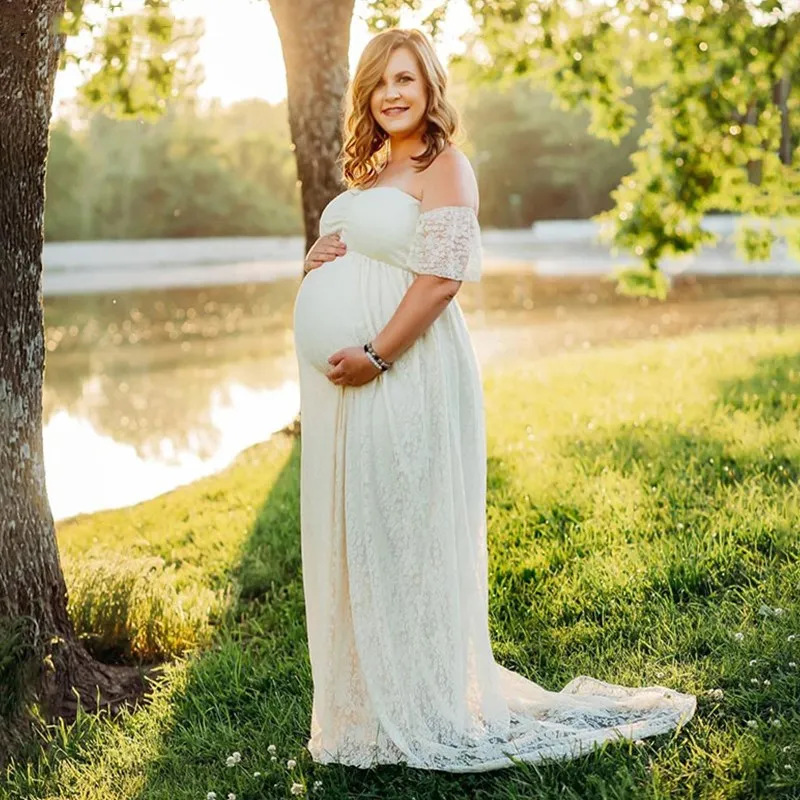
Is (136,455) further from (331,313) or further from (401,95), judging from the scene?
(401,95)

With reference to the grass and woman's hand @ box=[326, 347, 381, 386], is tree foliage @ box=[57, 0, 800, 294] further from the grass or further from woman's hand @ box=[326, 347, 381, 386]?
woman's hand @ box=[326, 347, 381, 386]

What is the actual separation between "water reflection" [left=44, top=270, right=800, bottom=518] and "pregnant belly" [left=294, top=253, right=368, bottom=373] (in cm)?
502

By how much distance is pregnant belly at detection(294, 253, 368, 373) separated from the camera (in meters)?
3.21

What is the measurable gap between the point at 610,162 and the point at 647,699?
53.4 meters

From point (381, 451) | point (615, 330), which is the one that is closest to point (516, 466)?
point (381, 451)

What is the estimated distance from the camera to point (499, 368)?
12.4m

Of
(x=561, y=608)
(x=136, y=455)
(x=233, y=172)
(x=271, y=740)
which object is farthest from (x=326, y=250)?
(x=233, y=172)

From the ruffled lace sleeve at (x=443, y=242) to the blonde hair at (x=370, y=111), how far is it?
0.59 ft

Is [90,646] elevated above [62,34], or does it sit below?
below

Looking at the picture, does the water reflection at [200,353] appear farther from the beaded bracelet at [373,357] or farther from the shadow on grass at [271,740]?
the beaded bracelet at [373,357]

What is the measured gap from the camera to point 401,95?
314cm

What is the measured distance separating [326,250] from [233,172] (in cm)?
5369

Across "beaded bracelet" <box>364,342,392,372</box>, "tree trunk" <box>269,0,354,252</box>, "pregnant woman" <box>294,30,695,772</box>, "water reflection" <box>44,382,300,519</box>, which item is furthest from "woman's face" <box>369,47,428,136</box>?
"water reflection" <box>44,382,300,519</box>

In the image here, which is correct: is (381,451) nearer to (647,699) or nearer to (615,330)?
(647,699)
